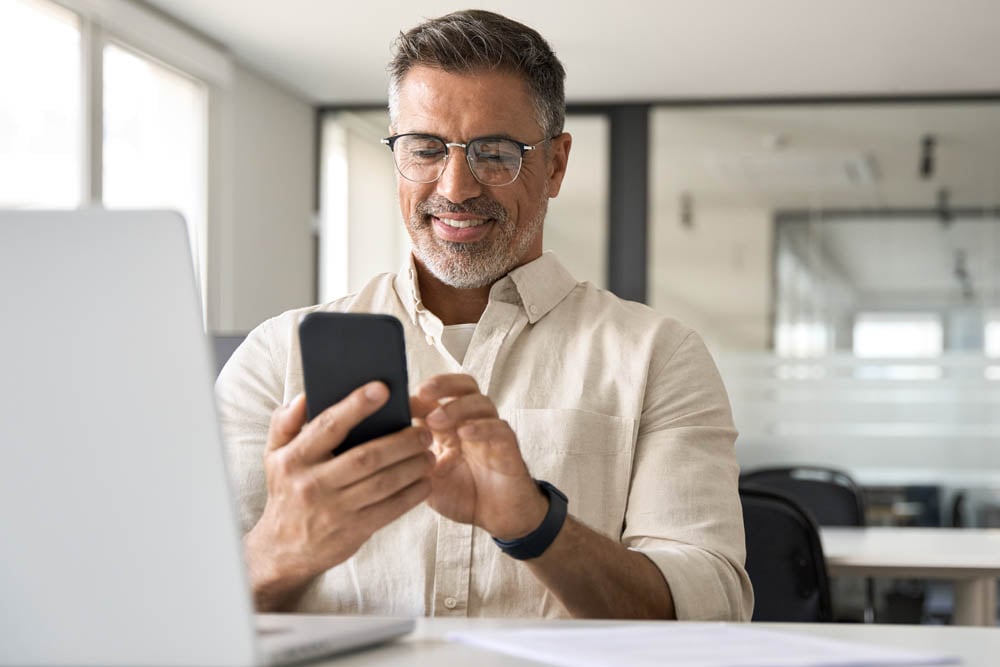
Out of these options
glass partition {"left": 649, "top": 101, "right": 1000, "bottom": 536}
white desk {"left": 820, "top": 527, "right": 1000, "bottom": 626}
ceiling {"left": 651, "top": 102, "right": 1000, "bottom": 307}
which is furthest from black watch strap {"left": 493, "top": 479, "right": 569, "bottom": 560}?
ceiling {"left": 651, "top": 102, "right": 1000, "bottom": 307}

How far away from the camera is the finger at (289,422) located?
100 centimetres

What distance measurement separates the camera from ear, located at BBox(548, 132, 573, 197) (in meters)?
1.70

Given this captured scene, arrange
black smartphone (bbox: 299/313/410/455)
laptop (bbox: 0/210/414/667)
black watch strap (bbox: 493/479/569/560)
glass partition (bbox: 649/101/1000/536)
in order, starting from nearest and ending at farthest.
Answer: laptop (bbox: 0/210/414/667) < black smartphone (bbox: 299/313/410/455) < black watch strap (bbox: 493/479/569/560) < glass partition (bbox: 649/101/1000/536)

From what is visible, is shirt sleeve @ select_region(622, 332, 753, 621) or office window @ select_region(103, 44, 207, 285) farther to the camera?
office window @ select_region(103, 44, 207, 285)

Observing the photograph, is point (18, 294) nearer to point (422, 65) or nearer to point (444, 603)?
point (444, 603)

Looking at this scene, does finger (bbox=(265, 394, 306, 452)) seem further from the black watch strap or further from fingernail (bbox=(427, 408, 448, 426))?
the black watch strap

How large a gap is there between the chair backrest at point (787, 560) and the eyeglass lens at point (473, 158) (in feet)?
3.47

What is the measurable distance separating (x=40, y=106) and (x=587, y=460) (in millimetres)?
3295

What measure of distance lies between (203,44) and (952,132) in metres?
3.69

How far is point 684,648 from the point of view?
31.6 inches

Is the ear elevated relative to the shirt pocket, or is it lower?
elevated

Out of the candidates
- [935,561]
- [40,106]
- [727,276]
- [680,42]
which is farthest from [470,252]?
[727,276]

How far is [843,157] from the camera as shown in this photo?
6016 mm

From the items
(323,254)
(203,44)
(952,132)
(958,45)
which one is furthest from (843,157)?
(203,44)
